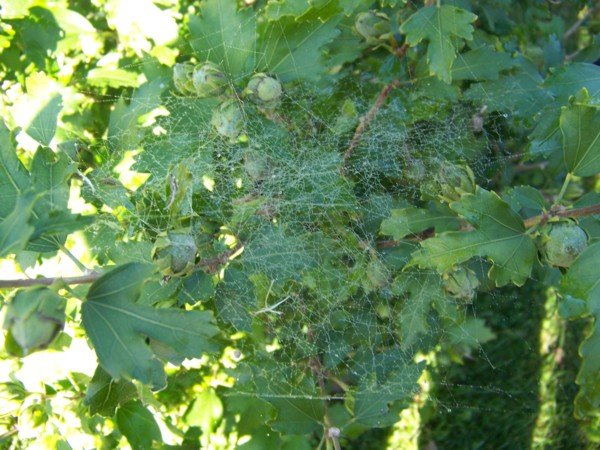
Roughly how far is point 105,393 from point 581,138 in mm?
1271

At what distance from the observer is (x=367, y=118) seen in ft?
6.25

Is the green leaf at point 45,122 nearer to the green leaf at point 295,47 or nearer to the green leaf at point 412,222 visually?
the green leaf at point 295,47

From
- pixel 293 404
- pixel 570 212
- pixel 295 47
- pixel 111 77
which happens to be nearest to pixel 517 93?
pixel 570 212

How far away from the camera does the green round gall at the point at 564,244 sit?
1454 mm

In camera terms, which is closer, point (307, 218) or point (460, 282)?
point (460, 282)

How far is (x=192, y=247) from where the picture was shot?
1.49m

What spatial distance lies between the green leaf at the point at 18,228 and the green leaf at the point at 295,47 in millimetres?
851

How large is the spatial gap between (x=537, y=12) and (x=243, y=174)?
1610 millimetres

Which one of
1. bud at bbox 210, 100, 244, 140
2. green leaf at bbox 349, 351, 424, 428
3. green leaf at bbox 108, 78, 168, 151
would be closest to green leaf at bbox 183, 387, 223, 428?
green leaf at bbox 349, 351, 424, 428

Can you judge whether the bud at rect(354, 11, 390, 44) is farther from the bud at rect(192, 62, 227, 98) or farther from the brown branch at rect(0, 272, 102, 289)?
the brown branch at rect(0, 272, 102, 289)

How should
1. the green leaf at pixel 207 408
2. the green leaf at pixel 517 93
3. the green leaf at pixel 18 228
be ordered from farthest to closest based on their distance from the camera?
the green leaf at pixel 207 408, the green leaf at pixel 517 93, the green leaf at pixel 18 228

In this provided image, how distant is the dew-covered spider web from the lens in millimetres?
1748

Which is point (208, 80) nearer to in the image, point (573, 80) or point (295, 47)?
point (295, 47)

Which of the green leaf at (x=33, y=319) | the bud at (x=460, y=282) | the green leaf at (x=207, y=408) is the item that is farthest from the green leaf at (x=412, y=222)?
the green leaf at (x=207, y=408)
